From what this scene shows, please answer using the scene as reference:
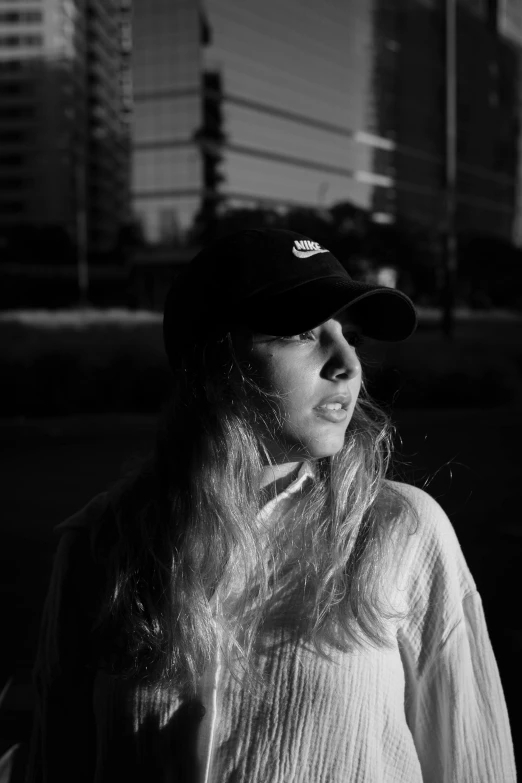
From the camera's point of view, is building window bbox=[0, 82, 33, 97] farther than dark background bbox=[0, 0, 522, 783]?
Yes

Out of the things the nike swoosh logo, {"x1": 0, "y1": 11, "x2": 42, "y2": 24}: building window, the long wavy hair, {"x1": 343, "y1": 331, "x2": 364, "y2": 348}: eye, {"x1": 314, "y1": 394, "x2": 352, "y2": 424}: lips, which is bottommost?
the long wavy hair

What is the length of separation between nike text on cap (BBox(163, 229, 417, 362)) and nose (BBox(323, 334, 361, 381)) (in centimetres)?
9

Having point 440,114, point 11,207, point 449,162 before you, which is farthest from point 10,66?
A: point 449,162

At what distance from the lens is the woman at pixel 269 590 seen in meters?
1.42

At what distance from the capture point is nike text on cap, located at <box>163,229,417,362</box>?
1.46 m

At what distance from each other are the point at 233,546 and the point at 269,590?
100mm

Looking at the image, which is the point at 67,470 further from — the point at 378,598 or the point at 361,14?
the point at 361,14

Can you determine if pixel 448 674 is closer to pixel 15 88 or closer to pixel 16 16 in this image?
pixel 15 88

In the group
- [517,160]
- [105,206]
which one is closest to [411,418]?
[105,206]

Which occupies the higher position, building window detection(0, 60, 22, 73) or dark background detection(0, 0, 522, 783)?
building window detection(0, 60, 22, 73)

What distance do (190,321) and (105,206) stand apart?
114 metres

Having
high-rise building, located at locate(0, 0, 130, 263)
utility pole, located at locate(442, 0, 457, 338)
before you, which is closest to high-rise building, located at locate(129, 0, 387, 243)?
high-rise building, located at locate(0, 0, 130, 263)

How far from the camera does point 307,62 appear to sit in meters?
90.6

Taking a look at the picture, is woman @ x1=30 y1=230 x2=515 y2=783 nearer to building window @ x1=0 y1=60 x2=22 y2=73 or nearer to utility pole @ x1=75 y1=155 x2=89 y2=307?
utility pole @ x1=75 y1=155 x2=89 y2=307
